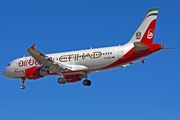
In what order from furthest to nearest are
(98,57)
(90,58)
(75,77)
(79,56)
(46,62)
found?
(75,77)
(79,56)
(46,62)
(90,58)
(98,57)

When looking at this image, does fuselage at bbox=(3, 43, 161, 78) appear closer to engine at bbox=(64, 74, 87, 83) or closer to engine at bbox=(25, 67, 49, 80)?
engine at bbox=(25, 67, 49, 80)

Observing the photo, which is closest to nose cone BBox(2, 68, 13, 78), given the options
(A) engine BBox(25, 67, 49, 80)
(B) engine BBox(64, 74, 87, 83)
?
(A) engine BBox(25, 67, 49, 80)

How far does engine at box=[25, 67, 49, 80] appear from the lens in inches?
3366

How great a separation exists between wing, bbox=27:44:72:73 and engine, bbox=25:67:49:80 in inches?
69.9

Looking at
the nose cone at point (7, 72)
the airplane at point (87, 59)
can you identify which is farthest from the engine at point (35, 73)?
the nose cone at point (7, 72)

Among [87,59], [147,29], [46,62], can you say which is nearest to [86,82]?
[87,59]

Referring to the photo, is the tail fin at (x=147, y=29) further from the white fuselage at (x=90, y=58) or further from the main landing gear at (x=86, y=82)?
the main landing gear at (x=86, y=82)

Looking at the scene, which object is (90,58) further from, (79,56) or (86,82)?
(86,82)

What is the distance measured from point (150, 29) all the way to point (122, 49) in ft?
14.6

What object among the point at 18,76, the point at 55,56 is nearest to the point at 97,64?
the point at 55,56

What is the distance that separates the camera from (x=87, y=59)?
8200 cm

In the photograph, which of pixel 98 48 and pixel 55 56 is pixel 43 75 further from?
pixel 98 48

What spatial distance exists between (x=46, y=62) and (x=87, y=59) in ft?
18.5

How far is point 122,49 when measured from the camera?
262 feet
